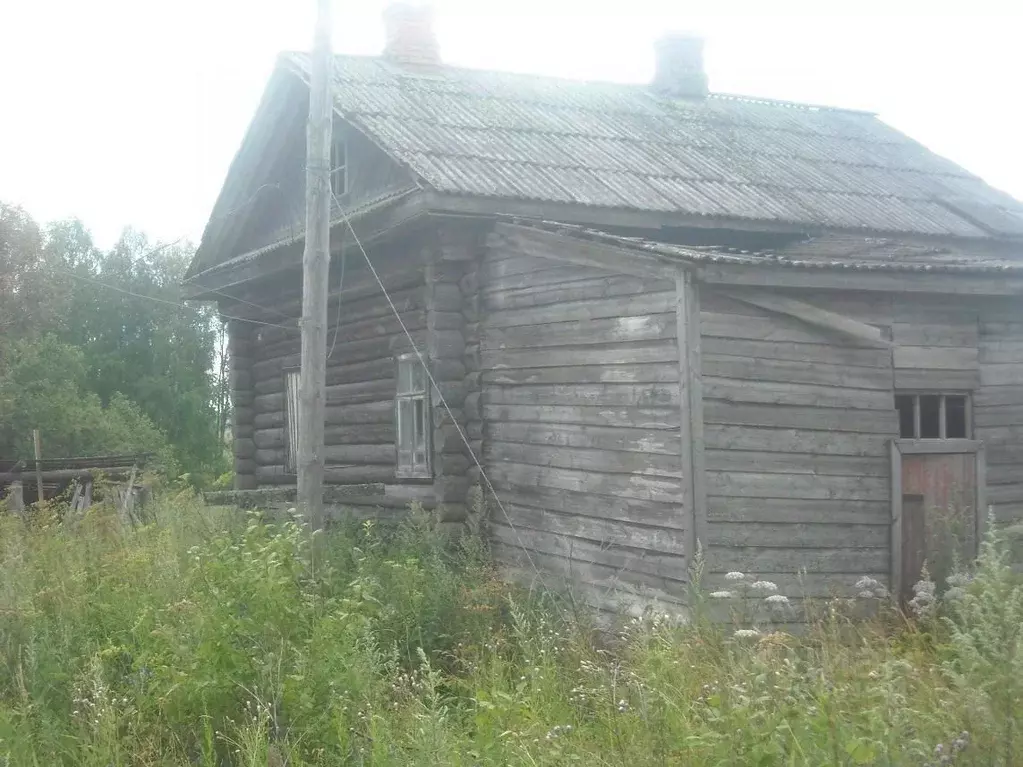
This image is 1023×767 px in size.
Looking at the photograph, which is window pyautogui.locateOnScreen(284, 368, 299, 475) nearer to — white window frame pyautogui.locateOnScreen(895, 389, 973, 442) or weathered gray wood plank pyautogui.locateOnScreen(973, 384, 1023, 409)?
white window frame pyautogui.locateOnScreen(895, 389, 973, 442)

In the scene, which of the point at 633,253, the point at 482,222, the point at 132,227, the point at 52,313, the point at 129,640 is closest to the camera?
the point at 129,640

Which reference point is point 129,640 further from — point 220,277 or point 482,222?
point 220,277

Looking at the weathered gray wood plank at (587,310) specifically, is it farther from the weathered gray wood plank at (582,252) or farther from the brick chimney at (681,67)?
the brick chimney at (681,67)

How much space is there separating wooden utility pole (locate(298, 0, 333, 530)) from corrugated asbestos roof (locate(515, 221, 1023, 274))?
5.68 ft

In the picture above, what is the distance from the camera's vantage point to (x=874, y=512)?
841cm

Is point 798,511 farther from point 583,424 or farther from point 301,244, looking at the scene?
point 301,244

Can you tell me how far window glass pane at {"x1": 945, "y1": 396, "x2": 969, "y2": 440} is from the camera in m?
9.10

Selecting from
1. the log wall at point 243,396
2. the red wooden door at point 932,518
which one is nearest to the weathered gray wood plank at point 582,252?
the red wooden door at point 932,518

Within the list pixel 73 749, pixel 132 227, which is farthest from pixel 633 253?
pixel 132 227

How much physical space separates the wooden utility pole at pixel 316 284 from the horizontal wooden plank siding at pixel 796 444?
2.94 m

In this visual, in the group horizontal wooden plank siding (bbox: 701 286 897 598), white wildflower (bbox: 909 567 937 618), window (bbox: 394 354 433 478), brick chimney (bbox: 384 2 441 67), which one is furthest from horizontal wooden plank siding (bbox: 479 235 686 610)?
brick chimney (bbox: 384 2 441 67)

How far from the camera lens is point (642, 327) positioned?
26.9ft

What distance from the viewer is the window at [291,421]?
1378 centimetres

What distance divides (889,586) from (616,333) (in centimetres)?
284
